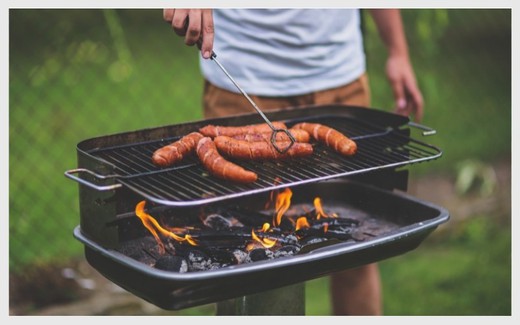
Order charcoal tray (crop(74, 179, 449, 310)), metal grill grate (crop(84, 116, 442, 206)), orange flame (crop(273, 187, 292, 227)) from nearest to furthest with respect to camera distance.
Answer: charcoal tray (crop(74, 179, 449, 310)), metal grill grate (crop(84, 116, 442, 206)), orange flame (crop(273, 187, 292, 227))

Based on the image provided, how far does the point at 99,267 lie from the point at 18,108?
4250 millimetres

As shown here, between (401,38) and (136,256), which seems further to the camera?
(401,38)

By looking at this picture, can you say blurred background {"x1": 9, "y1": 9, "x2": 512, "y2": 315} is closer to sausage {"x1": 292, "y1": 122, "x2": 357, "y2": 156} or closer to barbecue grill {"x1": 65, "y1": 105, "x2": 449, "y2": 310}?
barbecue grill {"x1": 65, "y1": 105, "x2": 449, "y2": 310}

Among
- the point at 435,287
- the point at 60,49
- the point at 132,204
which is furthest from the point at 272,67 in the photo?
the point at 60,49

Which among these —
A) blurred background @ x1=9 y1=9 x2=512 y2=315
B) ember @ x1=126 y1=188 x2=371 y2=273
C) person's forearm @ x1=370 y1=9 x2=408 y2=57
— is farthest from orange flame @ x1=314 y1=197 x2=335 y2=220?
blurred background @ x1=9 y1=9 x2=512 y2=315

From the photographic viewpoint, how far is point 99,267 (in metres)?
2.82

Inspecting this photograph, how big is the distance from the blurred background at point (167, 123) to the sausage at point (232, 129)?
4.14 ft

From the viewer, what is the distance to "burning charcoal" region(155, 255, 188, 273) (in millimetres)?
2653

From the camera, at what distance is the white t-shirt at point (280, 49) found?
359 cm

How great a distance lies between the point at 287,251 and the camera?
2832mm

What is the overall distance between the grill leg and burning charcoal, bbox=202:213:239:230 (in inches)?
11.4

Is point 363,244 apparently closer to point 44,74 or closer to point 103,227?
point 103,227

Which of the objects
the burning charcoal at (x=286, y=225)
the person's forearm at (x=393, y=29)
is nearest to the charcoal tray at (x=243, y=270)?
the burning charcoal at (x=286, y=225)

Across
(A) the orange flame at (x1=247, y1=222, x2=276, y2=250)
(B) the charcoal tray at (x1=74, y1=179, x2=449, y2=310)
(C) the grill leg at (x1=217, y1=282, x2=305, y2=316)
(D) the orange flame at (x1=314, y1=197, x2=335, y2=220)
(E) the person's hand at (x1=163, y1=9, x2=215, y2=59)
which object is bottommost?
(C) the grill leg at (x1=217, y1=282, x2=305, y2=316)
